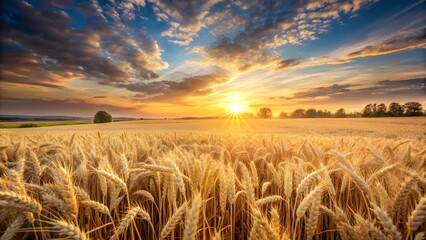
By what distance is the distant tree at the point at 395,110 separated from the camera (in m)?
38.8

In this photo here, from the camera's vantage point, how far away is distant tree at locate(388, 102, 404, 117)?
38.8 m

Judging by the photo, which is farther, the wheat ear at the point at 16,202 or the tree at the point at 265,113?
the tree at the point at 265,113

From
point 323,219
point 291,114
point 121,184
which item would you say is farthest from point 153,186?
point 291,114

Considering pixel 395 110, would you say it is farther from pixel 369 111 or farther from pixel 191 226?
pixel 191 226

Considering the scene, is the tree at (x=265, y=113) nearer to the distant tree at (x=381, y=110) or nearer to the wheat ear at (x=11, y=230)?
the distant tree at (x=381, y=110)

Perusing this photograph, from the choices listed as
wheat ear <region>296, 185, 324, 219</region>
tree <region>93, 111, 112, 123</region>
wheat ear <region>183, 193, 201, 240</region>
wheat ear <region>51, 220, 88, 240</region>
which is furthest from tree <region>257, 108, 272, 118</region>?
wheat ear <region>51, 220, 88, 240</region>

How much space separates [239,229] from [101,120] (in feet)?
187

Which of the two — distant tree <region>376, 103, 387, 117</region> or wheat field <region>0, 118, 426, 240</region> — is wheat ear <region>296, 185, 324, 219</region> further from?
distant tree <region>376, 103, 387, 117</region>

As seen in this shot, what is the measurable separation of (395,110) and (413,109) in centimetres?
261

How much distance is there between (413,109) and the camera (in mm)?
37531

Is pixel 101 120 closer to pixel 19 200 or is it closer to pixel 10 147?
pixel 10 147

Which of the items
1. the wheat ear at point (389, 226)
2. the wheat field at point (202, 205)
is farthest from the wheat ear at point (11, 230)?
the wheat ear at point (389, 226)

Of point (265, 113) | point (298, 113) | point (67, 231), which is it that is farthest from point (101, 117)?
point (67, 231)

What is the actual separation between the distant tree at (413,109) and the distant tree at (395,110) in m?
0.75
